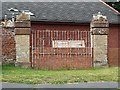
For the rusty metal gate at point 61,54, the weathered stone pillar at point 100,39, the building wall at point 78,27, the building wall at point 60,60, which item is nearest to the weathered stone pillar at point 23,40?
the rusty metal gate at point 61,54

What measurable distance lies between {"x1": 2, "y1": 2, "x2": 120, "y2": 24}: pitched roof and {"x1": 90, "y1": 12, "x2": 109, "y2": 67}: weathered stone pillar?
395 cm

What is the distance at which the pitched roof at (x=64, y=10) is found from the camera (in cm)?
2488

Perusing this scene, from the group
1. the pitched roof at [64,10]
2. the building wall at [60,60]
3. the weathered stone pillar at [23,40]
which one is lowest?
the building wall at [60,60]

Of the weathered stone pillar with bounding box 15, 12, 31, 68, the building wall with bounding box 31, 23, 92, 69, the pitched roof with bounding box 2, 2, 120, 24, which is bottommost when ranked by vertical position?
the building wall with bounding box 31, 23, 92, 69

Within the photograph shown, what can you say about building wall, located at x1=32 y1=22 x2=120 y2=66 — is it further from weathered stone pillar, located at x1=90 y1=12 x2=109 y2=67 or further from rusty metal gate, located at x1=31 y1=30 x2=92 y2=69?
weathered stone pillar, located at x1=90 y1=12 x2=109 y2=67

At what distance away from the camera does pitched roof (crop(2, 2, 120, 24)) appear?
24875 mm

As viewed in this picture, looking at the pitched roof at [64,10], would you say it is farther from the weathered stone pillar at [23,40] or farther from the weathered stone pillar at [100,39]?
the weathered stone pillar at [23,40]

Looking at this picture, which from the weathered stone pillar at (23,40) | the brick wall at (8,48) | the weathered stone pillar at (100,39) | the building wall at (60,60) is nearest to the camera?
the weathered stone pillar at (23,40)

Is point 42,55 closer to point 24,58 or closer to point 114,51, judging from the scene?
point 24,58

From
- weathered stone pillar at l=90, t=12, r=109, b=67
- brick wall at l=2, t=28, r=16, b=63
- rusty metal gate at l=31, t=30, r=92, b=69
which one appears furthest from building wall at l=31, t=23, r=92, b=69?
brick wall at l=2, t=28, r=16, b=63

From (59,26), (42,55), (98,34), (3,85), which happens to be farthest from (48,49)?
(3,85)

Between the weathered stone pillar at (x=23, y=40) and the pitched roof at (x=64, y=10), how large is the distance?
425 centimetres

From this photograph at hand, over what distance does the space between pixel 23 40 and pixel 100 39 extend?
3.62m

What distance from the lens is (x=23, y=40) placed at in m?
20.2
